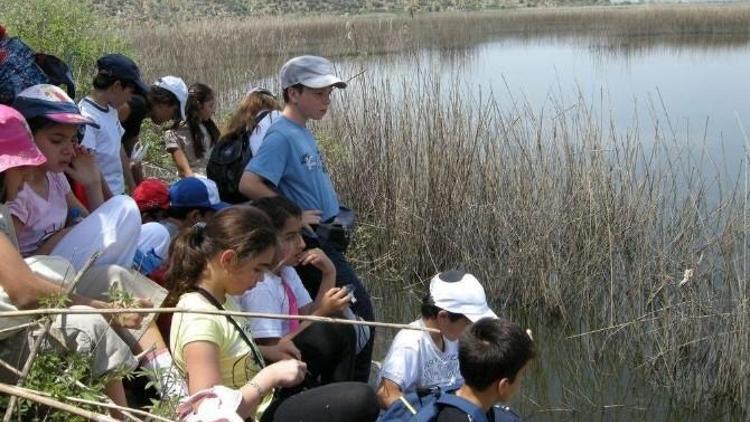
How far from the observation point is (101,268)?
2.05 m

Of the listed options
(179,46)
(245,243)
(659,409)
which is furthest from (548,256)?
(179,46)

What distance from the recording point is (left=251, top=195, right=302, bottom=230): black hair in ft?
7.85

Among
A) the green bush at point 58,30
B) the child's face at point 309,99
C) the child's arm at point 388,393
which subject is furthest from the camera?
the green bush at point 58,30

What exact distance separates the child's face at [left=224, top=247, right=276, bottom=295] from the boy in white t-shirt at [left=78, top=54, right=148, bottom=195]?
149 cm

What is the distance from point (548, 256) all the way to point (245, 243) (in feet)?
9.35

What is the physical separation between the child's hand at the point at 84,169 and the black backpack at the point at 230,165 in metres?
0.48

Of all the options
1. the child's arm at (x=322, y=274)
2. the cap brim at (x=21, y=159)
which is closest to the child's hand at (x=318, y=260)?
the child's arm at (x=322, y=274)

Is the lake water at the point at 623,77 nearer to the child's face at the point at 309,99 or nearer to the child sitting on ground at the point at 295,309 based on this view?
the child's face at the point at 309,99

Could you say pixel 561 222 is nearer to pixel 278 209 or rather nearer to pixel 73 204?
pixel 278 209

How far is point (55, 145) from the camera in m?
2.19

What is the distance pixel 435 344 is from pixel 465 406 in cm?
62

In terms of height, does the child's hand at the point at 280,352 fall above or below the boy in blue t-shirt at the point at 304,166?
below

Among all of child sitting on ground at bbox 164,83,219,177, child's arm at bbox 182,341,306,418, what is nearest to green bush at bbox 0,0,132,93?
child sitting on ground at bbox 164,83,219,177

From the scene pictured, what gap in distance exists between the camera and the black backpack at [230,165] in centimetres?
302
